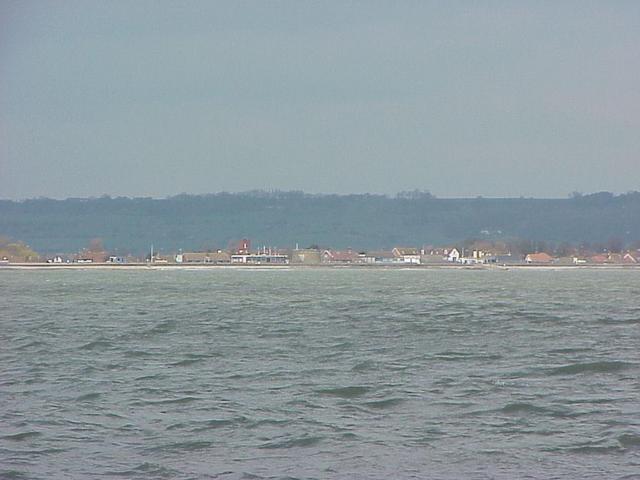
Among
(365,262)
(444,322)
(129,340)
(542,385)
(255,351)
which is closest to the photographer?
(542,385)

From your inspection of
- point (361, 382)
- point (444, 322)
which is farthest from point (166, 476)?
point (444, 322)

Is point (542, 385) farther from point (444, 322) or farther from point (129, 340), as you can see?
point (444, 322)

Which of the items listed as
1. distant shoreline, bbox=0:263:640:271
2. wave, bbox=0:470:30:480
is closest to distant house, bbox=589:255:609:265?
distant shoreline, bbox=0:263:640:271

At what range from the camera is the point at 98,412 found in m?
16.2

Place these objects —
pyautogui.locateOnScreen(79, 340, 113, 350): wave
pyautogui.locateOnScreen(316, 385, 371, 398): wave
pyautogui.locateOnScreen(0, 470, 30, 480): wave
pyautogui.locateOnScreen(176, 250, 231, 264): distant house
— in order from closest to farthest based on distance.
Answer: pyautogui.locateOnScreen(0, 470, 30, 480): wave → pyautogui.locateOnScreen(316, 385, 371, 398): wave → pyautogui.locateOnScreen(79, 340, 113, 350): wave → pyautogui.locateOnScreen(176, 250, 231, 264): distant house

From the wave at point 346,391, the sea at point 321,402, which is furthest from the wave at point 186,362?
the wave at point 346,391

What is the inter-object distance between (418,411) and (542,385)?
3587 millimetres

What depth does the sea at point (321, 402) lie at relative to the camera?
12.8 meters

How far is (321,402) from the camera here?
1705cm

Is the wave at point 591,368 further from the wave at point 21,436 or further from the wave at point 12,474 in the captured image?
the wave at point 12,474

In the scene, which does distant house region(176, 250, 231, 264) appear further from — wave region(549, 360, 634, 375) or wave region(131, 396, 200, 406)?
wave region(131, 396, 200, 406)

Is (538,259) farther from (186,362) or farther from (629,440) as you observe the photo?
(629,440)

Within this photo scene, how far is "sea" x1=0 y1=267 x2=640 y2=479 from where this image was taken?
42.1 ft

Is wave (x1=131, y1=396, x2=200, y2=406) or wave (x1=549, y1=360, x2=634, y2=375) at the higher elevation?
wave (x1=131, y1=396, x2=200, y2=406)
